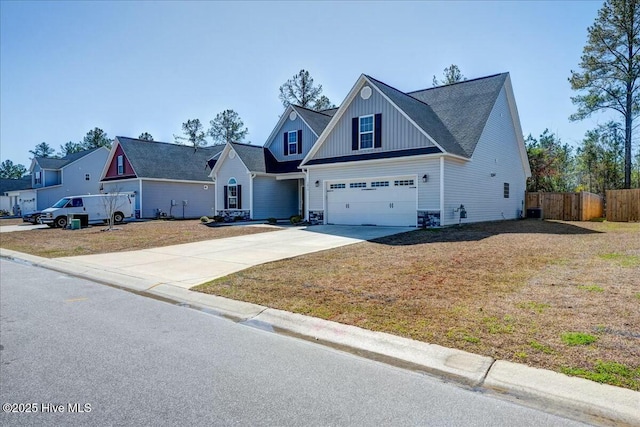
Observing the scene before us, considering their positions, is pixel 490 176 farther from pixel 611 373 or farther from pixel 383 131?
pixel 611 373

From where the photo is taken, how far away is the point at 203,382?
12.2ft

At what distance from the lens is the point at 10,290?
7.82m

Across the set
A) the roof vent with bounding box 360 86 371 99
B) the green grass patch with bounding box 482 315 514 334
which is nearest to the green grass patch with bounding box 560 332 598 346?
the green grass patch with bounding box 482 315 514 334

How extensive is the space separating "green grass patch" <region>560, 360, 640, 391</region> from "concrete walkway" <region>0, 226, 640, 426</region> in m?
0.10

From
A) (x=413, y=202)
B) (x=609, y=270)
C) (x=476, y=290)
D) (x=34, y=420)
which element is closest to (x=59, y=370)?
(x=34, y=420)

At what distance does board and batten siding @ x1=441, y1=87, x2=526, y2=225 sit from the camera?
56.4ft

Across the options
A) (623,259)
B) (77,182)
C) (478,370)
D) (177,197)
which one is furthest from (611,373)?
(77,182)

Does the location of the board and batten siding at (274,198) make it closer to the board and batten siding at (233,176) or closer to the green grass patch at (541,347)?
the board and batten siding at (233,176)

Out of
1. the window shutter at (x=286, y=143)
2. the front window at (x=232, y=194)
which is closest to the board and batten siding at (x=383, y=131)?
the window shutter at (x=286, y=143)

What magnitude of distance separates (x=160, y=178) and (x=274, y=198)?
35.6 ft

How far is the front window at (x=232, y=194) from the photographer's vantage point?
84.0 feet

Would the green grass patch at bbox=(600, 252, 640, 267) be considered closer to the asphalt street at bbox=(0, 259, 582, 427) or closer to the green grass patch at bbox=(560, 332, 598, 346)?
the green grass patch at bbox=(560, 332, 598, 346)

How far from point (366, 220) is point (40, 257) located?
12.6m

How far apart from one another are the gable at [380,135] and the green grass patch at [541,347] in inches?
507
